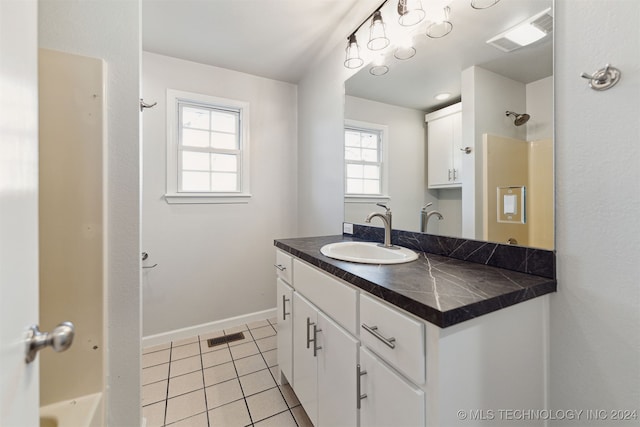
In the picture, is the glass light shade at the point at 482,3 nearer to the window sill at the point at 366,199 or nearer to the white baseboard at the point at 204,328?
the window sill at the point at 366,199

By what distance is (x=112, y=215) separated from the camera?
1.09 m

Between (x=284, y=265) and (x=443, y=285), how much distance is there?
3.17 ft

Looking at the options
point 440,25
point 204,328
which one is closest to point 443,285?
point 440,25

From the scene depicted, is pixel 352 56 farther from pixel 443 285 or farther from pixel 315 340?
pixel 315 340

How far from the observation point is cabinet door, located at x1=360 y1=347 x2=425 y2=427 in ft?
A: 2.44

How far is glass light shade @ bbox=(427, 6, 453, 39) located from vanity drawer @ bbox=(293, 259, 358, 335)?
1.32 metres

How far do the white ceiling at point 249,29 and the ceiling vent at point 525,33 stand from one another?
2.93 feet

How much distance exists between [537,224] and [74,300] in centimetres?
173

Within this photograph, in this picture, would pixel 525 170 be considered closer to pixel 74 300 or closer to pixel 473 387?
pixel 473 387

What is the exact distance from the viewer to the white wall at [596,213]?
2.50 ft

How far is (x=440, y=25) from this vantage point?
134cm

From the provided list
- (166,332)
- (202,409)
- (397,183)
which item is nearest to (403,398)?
(397,183)

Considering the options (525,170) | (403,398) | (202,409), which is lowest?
(202,409)

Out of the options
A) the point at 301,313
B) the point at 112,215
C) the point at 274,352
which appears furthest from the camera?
the point at 274,352
